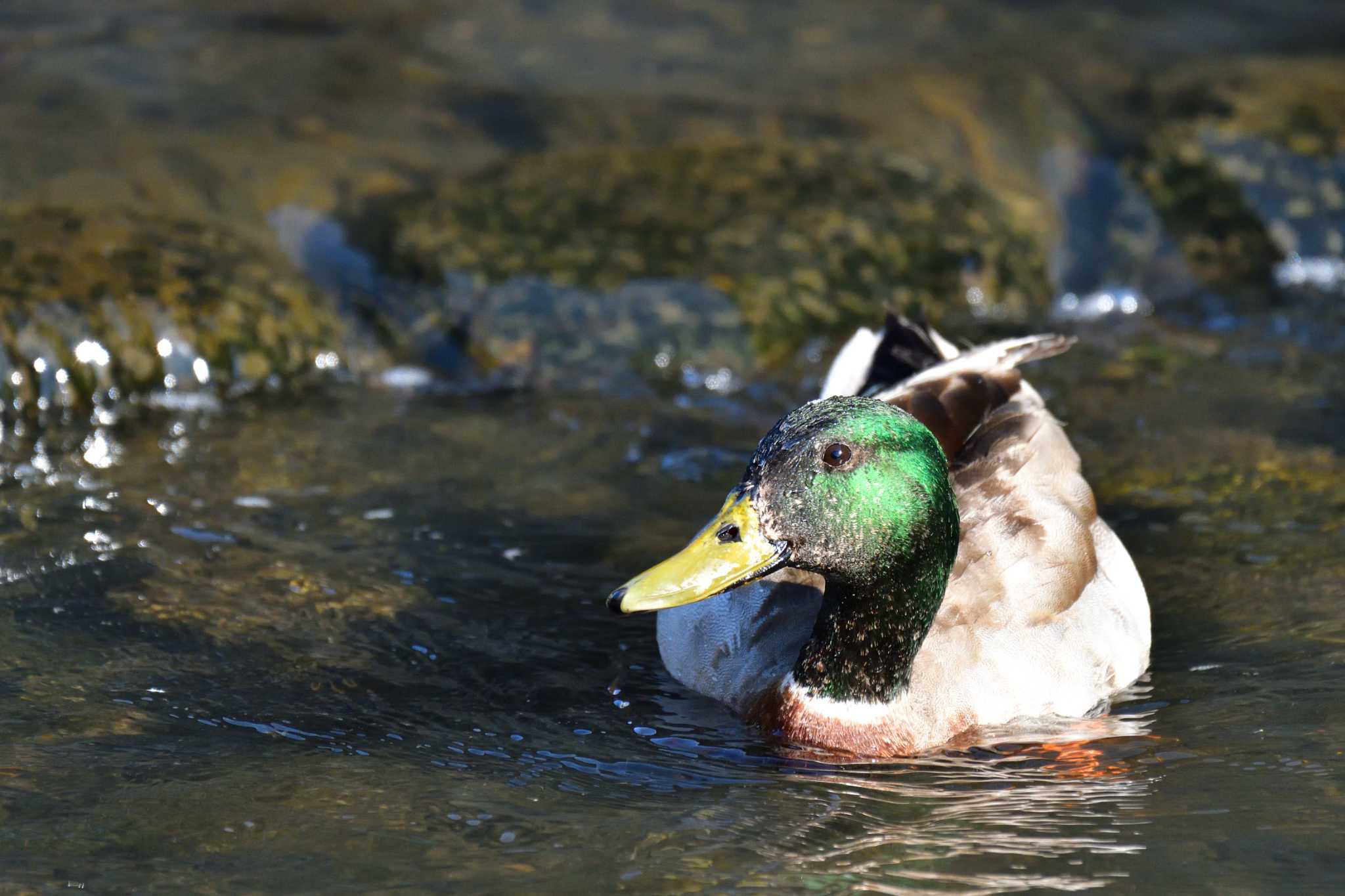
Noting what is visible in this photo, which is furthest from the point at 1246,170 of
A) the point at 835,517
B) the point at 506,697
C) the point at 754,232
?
the point at 506,697

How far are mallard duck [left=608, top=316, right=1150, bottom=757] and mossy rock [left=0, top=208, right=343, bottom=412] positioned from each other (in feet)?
11.4

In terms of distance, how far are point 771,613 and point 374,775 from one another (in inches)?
55.5

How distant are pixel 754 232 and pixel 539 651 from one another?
164 inches

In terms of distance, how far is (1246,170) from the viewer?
1015cm

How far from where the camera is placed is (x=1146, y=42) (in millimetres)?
11375

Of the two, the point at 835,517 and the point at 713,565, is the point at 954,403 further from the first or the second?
the point at 713,565

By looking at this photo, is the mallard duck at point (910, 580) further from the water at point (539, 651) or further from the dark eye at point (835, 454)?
the water at point (539, 651)

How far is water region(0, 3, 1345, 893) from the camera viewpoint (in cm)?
411

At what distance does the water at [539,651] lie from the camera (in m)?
4.11

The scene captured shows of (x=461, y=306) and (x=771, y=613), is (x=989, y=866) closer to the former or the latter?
(x=771, y=613)

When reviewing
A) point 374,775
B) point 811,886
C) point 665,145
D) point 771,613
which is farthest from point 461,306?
point 811,886

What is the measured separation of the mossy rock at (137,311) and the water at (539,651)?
285mm

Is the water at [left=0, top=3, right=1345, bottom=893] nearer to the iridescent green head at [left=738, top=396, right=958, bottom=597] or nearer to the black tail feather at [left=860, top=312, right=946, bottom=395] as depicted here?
the iridescent green head at [left=738, top=396, right=958, bottom=597]

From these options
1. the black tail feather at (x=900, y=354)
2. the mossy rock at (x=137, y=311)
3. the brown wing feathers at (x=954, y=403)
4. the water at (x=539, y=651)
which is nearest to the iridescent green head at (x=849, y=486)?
the water at (x=539, y=651)
